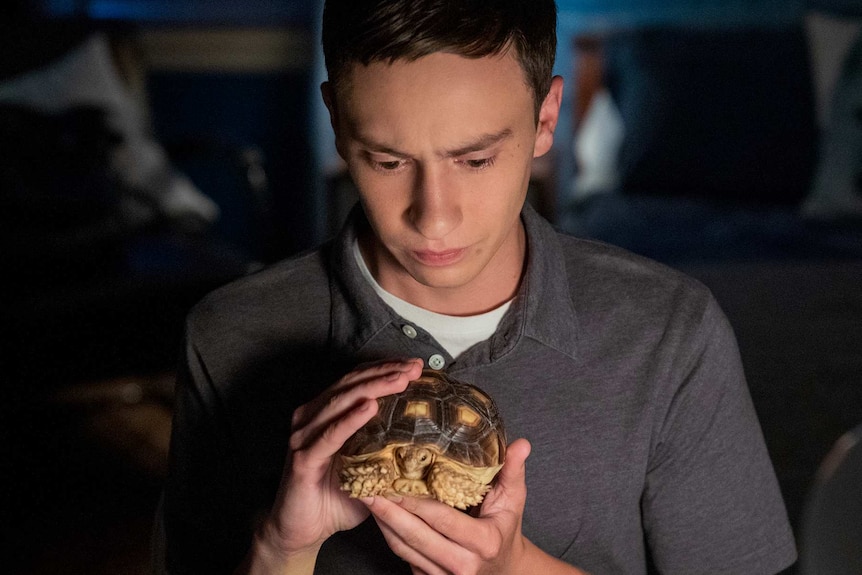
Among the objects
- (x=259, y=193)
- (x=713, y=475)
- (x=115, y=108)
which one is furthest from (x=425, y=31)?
(x=115, y=108)

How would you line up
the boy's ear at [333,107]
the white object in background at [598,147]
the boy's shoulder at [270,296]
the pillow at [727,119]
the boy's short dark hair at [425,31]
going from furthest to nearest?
the white object in background at [598,147] → the pillow at [727,119] → the boy's shoulder at [270,296] → the boy's ear at [333,107] → the boy's short dark hair at [425,31]

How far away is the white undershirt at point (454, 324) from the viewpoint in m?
1.20

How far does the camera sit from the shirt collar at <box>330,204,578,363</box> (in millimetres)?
1173

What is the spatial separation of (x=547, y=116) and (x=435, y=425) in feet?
1.47

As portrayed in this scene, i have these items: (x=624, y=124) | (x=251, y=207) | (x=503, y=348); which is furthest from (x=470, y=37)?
(x=251, y=207)

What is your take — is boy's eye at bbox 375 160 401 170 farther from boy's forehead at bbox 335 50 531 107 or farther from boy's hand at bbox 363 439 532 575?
boy's hand at bbox 363 439 532 575

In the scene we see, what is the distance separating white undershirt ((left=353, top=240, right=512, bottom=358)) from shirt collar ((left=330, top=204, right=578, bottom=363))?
20 millimetres

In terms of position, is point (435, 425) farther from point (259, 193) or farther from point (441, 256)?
point (259, 193)

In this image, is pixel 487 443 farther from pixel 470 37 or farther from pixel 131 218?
pixel 131 218

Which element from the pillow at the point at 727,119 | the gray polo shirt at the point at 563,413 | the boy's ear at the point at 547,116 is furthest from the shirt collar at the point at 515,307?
the pillow at the point at 727,119

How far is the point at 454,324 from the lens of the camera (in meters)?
1.20

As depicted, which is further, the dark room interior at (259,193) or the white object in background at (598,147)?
the white object in background at (598,147)

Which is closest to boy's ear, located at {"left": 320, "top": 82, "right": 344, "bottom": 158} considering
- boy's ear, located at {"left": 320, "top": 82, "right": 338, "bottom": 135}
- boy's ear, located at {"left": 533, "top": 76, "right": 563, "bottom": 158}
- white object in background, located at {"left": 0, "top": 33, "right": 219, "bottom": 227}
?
boy's ear, located at {"left": 320, "top": 82, "right": 338, "bottom": 135}

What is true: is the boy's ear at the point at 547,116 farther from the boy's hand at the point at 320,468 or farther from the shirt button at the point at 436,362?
the boy's hand at the point at 320,468
